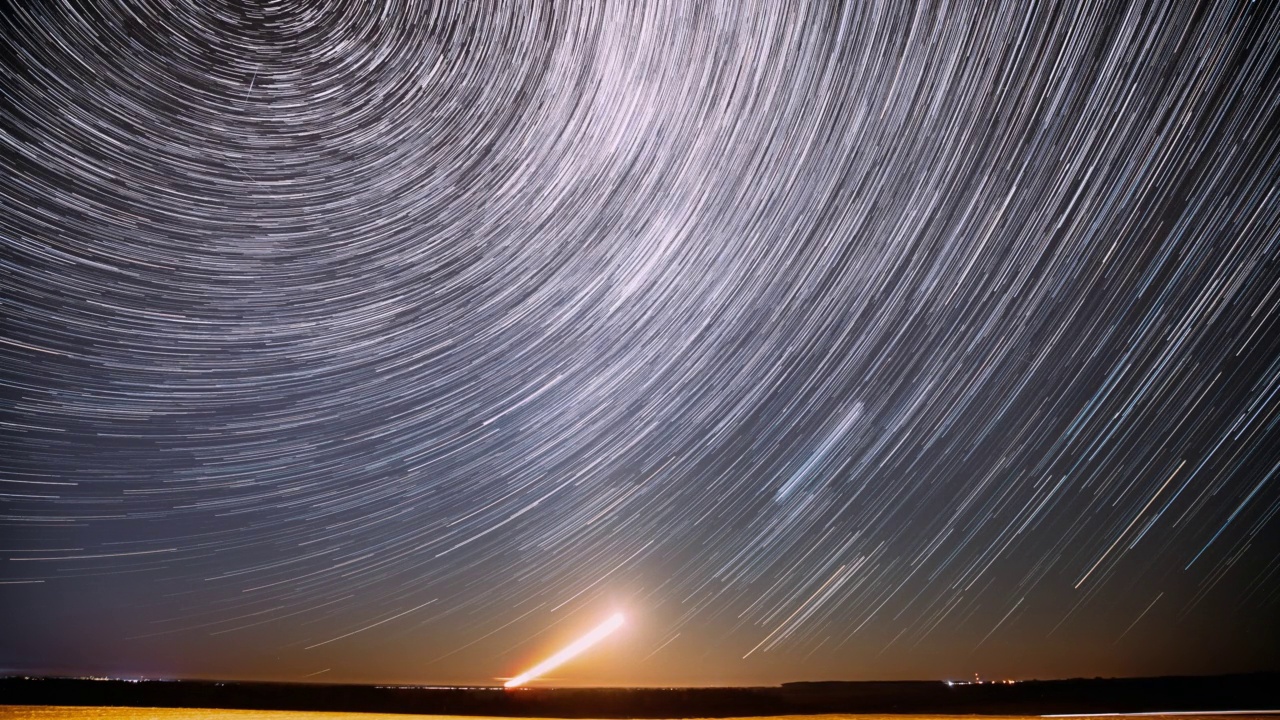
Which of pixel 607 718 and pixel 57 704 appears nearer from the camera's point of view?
pixel 607 718

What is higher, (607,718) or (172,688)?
(607,718)

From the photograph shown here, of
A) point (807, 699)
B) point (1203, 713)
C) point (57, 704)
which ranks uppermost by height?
point (1203, 713)

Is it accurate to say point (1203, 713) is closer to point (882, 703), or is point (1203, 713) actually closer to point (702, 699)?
point (882, 703)

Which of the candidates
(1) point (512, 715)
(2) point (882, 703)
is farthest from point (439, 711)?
(2) point (882, 703)
